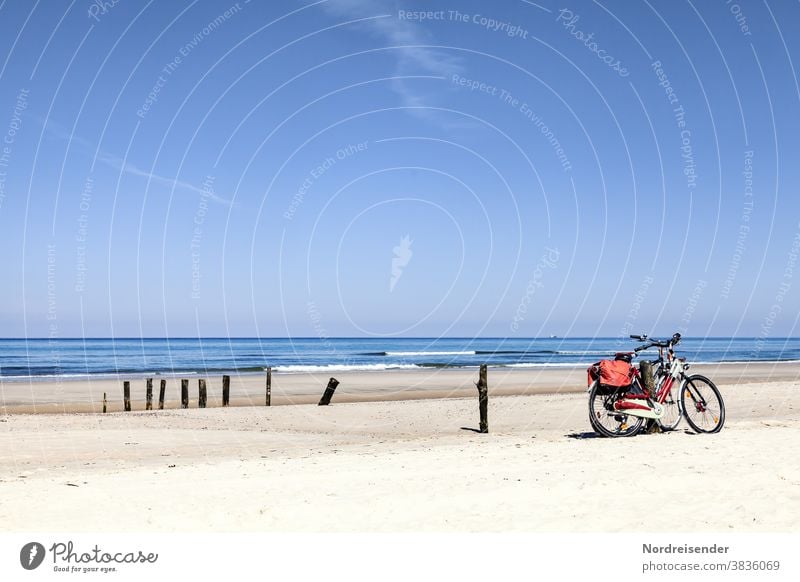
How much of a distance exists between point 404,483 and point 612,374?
562cm

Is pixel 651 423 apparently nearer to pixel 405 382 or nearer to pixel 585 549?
pixel 585 549

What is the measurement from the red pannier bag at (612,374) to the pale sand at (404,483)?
3.47 feet

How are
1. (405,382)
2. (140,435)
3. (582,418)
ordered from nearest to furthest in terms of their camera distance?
(140,435), (582,418), (405,382)

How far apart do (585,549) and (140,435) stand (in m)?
14.0

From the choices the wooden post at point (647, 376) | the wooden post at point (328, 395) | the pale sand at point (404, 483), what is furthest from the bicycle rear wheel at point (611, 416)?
the wooden post at point (328, 395)

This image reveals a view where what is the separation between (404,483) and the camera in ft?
28.0

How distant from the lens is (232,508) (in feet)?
24.3

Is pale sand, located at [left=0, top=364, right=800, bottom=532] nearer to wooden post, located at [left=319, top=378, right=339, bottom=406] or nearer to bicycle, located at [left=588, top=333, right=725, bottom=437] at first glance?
bicycle, located at [left=588, top=333, right=725, bottom=437]

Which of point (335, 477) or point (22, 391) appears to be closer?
point (335, 477)

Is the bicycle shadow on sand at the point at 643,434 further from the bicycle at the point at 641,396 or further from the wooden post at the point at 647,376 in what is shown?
the wooden post at the point at 647,376

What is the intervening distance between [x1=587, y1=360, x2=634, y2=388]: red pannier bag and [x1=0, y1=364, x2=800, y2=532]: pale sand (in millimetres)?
1058

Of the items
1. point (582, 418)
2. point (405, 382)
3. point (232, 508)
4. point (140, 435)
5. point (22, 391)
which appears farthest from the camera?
point (405, 382)

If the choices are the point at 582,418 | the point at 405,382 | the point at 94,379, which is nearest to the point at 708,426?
the point at 582,418

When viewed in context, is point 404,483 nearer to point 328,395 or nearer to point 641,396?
point 641,396
